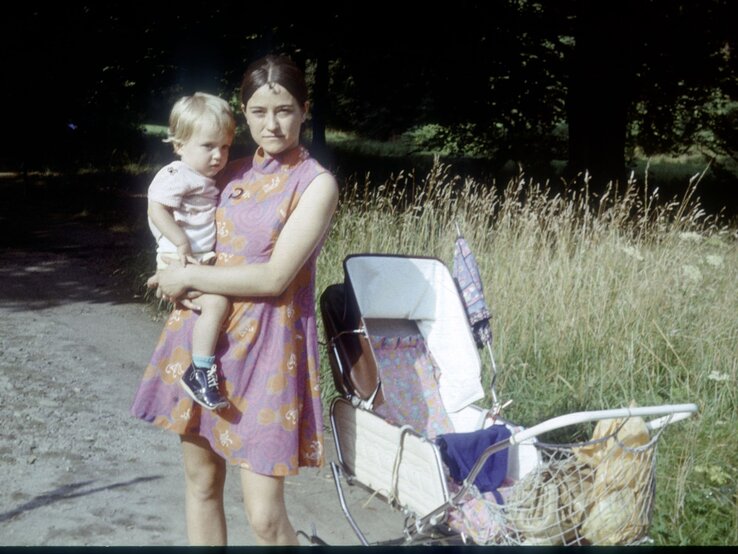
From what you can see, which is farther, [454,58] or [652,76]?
[652,76]

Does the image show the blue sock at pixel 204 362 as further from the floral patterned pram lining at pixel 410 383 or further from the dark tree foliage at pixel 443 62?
the dark tree foliage at pixel 443 62

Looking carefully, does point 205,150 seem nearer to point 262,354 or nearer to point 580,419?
point 262,354

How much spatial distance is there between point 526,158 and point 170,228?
15374 mm

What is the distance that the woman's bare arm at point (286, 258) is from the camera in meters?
2.64

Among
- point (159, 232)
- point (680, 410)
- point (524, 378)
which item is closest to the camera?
point (680, 410)

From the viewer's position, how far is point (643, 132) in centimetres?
1894

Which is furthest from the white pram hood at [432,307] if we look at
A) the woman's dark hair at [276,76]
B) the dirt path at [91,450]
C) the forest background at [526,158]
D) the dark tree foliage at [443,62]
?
the dark tree foliage at [443,62]

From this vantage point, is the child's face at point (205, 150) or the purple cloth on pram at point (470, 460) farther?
the purple cloth on pram at point (470, 460)

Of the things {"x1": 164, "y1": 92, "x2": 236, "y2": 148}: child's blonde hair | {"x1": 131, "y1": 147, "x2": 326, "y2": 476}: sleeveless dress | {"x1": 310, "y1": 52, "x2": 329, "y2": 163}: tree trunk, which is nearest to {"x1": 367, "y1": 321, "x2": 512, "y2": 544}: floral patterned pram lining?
{"x1": 131, "y1": 147, "x2": 326, "y2": 476}: sleeveless dress

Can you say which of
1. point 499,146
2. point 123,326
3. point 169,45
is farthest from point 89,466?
point 499,146

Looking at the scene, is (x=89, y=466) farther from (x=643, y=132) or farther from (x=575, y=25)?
(x=643, y=132)

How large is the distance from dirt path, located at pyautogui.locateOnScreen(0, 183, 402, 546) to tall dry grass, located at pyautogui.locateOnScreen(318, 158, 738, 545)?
124 cm

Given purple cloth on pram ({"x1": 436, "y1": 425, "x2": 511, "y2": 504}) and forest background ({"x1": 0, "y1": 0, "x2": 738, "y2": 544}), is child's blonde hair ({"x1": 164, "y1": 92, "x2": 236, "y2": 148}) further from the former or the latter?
forest background ({"x1": 0, "y1": 0, "x2": 738, "y2": 544})

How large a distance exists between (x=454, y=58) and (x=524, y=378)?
989 cm
